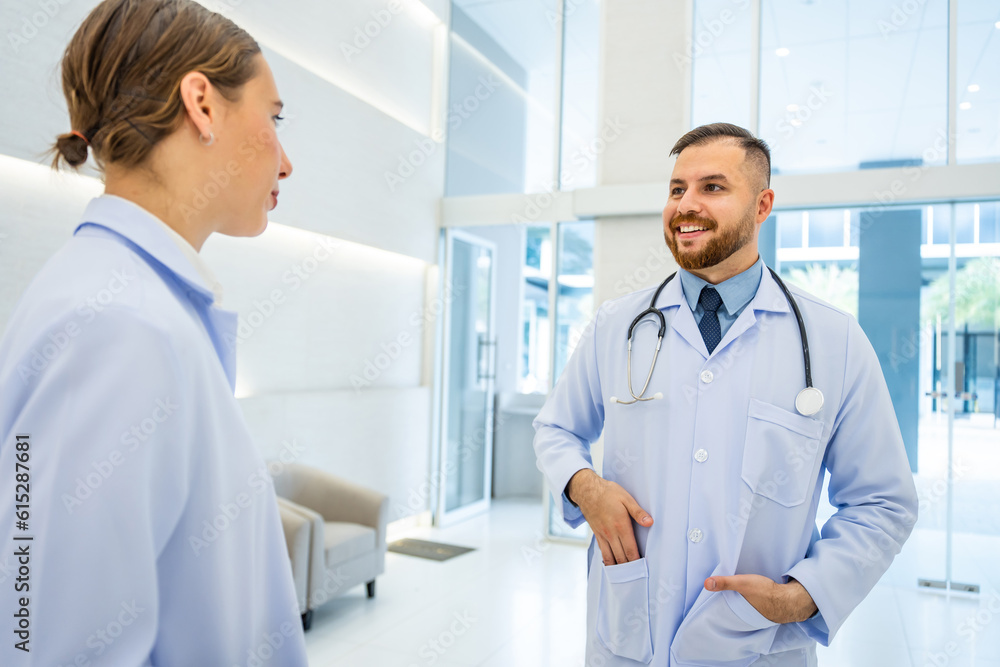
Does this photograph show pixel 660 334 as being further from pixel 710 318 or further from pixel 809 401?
pixel 809 401

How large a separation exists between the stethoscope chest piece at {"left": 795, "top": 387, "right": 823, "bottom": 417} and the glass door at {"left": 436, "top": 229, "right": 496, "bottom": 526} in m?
5.29

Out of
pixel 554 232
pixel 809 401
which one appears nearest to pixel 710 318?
pixel 809 401

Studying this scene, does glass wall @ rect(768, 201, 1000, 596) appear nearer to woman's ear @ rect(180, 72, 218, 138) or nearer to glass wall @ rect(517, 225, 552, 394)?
glass wall @ rect(517, 225, 552, 394)

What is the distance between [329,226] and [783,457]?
14.3ft

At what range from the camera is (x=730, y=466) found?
1.36 meters

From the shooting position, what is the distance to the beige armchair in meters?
3.67

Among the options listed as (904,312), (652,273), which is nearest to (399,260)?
(652,273)

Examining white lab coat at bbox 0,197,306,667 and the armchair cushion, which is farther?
the armchair cushion

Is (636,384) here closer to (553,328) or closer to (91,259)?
(91,259)

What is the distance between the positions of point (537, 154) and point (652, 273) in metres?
1.71

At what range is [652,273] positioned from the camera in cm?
548

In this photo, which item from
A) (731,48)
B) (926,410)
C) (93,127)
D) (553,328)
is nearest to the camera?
(93,127)

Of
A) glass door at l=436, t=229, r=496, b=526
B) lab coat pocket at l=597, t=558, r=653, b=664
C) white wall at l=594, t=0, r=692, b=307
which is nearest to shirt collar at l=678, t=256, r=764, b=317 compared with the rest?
lab coat pocket at l=597, t=558, r=653, b=664

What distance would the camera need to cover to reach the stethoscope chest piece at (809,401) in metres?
1.31
